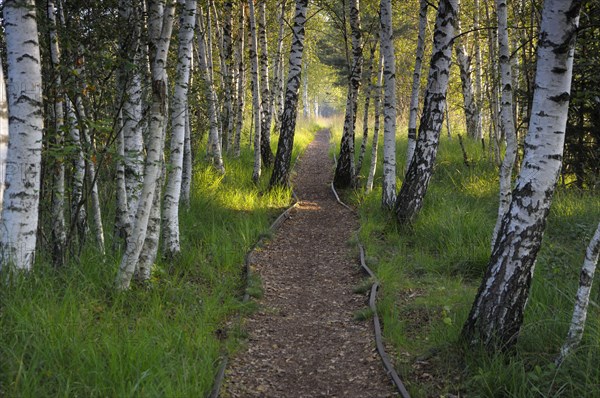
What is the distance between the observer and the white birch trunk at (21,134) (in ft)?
13.0

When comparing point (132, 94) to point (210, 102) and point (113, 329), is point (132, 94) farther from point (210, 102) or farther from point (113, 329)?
point (210, 102)

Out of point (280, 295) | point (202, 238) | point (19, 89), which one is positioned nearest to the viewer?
point (19, 89)

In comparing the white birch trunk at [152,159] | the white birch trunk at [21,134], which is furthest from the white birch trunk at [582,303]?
the white birch trunk at [21,134]

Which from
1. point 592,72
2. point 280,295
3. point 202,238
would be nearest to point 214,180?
point 202,238

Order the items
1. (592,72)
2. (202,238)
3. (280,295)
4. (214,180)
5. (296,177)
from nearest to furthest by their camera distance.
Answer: (280,295)
(202,238)
(592,72)
(214,180)
(296,177)

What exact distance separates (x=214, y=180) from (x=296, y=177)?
4.64m

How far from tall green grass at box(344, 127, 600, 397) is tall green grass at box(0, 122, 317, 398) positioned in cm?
189

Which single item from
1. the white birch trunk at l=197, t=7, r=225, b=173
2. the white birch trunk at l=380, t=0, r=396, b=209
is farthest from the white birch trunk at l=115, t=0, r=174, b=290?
the white birch trunk at l=380, t=0, r=396, b=209

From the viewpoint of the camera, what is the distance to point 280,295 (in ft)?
21.2

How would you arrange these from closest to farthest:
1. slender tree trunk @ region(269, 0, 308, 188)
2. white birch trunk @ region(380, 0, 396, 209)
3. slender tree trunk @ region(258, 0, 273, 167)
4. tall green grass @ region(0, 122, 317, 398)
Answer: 1. tall green grass @ region(0, 122, 317, 398)
2. white birch trunk @ region(380, 0, 396, 209)
3. slender tree trunk @ region(269, 0, 308, 188)
4. slender tree trunk @ region(258, 0, 273, 167)

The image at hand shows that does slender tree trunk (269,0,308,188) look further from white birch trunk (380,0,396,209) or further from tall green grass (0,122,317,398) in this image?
tall green grass (0,122,317,398)

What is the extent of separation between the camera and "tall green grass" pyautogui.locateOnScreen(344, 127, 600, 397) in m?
3.71

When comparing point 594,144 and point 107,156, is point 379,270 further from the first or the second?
point 594,144

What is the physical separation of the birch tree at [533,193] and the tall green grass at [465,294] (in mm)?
270
